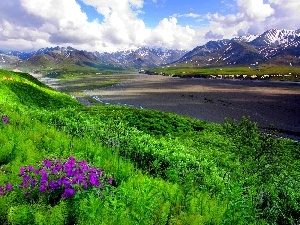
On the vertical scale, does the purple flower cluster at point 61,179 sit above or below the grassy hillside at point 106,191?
above

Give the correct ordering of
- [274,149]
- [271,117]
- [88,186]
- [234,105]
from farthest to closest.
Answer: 1. [234,105]
2. [271,117]
3. [274,149]
4. [88,186]

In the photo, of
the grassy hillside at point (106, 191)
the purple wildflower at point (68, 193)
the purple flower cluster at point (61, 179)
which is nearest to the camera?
the grassy hillside at point (106, 191)

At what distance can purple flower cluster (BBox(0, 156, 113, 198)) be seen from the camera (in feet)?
25.9

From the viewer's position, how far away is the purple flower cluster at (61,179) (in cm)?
789

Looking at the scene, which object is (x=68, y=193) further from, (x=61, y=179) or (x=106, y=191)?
(x=106, y=191)

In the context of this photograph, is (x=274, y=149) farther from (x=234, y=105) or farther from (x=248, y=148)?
(x=234, y=105)

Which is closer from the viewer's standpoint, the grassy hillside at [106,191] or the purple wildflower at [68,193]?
the grassy hillside at [106,191]

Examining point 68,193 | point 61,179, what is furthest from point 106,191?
point 61,179

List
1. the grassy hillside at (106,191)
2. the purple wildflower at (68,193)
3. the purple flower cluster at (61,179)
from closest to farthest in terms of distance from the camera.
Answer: the grassy hillside at (106,191) → the purple wildflower at (68,193) → the purple flower cluster at (61,179)

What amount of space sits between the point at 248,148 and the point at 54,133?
69.1 feet

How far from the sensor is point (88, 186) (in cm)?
809

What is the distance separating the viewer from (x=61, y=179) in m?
8.02

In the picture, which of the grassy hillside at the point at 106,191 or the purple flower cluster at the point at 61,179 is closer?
the grassy hillside at the point at 106,191

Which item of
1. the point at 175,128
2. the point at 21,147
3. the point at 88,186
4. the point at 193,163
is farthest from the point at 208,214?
the point at 175,128
